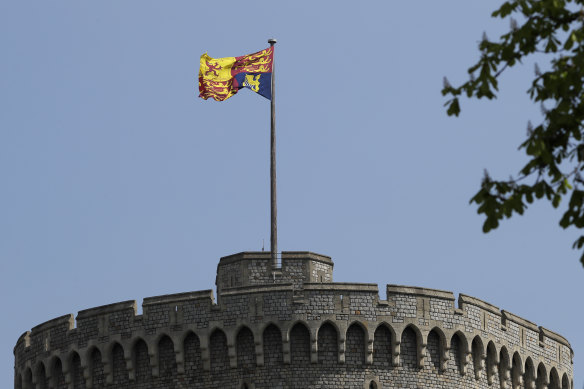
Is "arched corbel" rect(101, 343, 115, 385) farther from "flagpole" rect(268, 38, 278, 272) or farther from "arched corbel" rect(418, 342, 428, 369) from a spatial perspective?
"arched corbel" rect(418, 342, 428, 369)

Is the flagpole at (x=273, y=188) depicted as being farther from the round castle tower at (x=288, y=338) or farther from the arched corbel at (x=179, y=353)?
the arched corbel at (x=179, y=353)

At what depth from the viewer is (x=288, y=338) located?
147 ft

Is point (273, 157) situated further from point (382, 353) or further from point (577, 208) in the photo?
point (577, 208)

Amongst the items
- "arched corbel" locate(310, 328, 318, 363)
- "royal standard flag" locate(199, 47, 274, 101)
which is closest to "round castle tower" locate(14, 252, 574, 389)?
"arched corbel" locate(310, 328, 318, 363)

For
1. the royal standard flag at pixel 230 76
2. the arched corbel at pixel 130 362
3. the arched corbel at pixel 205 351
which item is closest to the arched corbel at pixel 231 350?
the arched corbel at pixel 205 351

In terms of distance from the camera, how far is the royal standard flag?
171 feet

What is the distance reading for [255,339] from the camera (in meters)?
45.0

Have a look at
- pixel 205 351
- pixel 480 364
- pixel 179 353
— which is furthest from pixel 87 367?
pixel 480 364

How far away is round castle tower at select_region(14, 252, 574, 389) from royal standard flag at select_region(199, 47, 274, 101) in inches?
278

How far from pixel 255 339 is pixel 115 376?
5200mm

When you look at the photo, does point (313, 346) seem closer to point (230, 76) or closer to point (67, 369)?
point (67, 369)

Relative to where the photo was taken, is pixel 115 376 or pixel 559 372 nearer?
pixel 115 376

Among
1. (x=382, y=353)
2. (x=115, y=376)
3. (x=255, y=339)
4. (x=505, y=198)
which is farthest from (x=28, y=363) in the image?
(x=505, y=198)

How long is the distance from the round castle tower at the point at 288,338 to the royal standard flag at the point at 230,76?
706 centimetres
